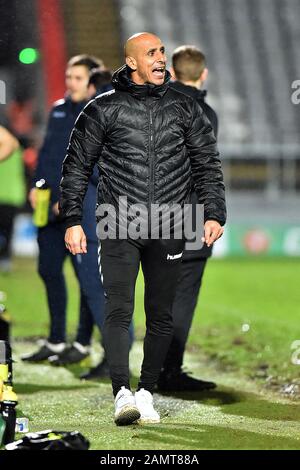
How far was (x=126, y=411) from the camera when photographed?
520cm

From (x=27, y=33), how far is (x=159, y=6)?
17.7ft

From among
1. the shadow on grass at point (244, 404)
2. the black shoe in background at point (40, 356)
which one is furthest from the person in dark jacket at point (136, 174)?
the black shoe in background at point (40, 356)

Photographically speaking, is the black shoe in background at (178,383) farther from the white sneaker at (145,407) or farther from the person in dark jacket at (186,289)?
the white sneaker at (145,407)

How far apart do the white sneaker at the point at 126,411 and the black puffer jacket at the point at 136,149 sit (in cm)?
85

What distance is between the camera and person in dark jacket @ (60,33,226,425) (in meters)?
5.38

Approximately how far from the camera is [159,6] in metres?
28.6

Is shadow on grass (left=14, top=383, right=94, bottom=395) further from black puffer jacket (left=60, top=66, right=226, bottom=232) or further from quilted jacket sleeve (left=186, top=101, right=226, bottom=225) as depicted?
quilted jacket sleeve (left=186, top=101, right=226, bottom=225)

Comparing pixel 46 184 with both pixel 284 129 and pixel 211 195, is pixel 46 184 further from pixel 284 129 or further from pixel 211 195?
pixel 284 129

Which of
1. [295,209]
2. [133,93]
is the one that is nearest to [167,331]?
[133,93]

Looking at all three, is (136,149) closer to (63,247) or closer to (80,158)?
(80,158)

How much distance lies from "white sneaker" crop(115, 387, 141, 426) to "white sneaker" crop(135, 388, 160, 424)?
11 centimetres

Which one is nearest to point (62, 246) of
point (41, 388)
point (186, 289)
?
point (41, 388)

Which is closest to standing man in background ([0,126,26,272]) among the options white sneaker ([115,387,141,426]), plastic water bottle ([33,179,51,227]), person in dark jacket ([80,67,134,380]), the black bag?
plastic water bottle ([33,179,51,227])

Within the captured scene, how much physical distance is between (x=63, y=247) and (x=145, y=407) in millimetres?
2494
